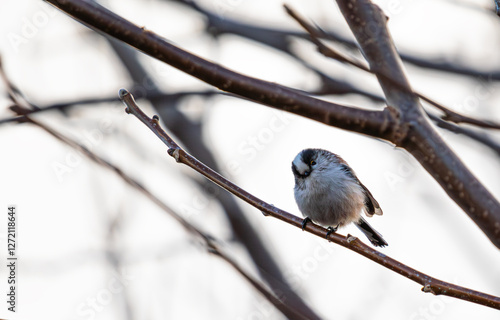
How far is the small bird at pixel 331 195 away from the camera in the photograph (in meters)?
4.25

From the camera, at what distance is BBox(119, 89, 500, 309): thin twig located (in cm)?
182

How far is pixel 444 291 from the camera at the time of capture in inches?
72.8

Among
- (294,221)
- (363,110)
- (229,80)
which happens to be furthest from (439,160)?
(294,221)

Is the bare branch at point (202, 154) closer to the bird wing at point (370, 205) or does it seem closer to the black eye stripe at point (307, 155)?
the black eye stripe at point (307, 155)

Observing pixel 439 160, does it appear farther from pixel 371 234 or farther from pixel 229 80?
pixel 371 234

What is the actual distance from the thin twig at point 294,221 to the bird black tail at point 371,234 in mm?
1985

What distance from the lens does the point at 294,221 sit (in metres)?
2.37

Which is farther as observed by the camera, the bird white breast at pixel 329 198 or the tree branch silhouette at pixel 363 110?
the bird white breast at pixel 329 198

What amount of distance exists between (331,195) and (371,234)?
0.52 metres

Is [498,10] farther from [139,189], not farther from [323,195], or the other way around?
[323,195]

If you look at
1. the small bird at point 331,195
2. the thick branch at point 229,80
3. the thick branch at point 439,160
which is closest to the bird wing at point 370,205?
the small bird at point 331,195

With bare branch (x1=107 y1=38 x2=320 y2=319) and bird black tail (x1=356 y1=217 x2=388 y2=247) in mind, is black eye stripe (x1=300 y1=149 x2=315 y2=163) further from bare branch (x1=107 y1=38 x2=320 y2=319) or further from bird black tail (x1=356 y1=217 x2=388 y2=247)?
bare branch (x1=107 y1=38 x2=320 y2=319)

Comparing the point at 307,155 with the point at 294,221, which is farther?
the point at 307,155

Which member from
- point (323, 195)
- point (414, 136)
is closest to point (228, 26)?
point (323, 195)
